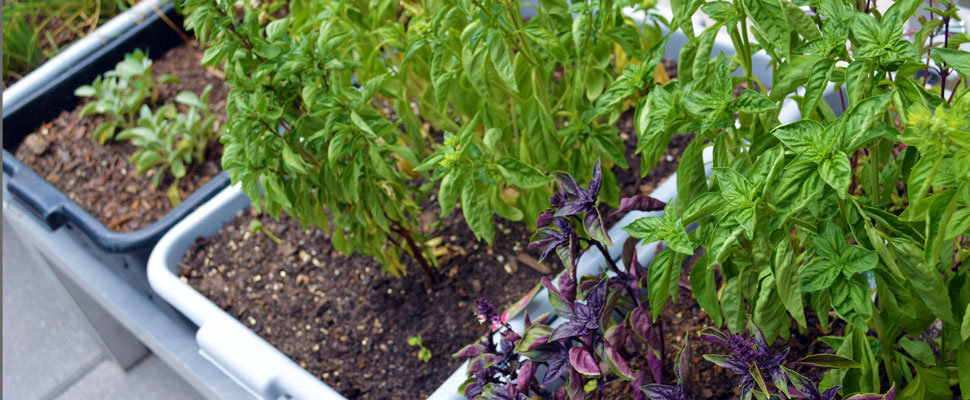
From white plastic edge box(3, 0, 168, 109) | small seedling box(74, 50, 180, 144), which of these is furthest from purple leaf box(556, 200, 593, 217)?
white plastic edge box(3, 0, 168, 109)

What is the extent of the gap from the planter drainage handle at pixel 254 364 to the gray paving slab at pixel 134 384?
2.26ft

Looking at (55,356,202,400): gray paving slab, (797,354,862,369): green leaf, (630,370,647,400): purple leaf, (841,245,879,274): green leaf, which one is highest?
(841,245,879,274): green leaf

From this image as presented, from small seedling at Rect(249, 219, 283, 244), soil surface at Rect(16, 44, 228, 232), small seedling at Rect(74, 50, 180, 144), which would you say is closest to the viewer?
small seedling at Rect(249, 219, 283, 244)

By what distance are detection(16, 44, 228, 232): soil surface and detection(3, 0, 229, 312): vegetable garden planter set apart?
0.07 meters

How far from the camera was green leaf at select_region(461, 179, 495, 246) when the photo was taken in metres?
1.29

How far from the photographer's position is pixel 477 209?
132 centimetres

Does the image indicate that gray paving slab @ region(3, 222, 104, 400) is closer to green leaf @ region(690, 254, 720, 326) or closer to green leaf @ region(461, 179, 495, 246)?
green leaf @ region(461, 179, 495, 246)

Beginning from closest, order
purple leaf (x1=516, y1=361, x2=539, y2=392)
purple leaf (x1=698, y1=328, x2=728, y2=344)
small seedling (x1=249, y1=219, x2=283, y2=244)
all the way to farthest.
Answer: purple leaf (x1=698, y1=328, x2=728, y2=344)
purple leaf (x1=516, y1=361, x2=539, y2=392)
small seedling (x1=249, y1=219, x2=283, y2=244)

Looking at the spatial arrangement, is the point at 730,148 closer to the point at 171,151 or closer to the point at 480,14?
the point at 480,14

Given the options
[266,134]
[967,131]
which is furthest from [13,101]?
[967,131]

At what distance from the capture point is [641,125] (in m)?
1.17

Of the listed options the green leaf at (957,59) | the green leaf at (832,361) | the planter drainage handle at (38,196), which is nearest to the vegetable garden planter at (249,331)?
the planter drainage handle at (38,196)

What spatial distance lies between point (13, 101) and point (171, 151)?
1.69ft

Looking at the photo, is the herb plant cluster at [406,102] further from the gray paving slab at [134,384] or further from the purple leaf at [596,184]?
the gray paving slab at [134,384]
